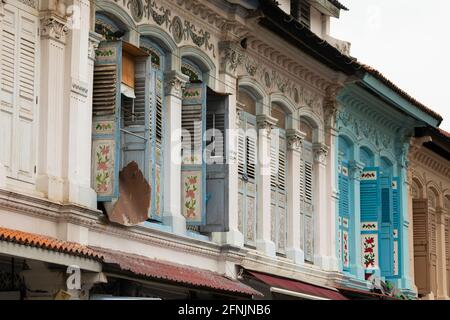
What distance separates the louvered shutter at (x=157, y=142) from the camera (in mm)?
17938

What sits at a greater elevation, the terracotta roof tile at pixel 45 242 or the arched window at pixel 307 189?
the arched window at pixel 307 189

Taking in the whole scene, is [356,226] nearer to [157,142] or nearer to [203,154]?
[203,154]

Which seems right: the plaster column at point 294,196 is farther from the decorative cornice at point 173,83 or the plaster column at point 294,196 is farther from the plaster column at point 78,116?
the plaster column at point 78,116

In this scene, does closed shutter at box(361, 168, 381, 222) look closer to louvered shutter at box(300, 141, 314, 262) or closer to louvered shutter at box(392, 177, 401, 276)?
louvered shutter at box(392, 177, 401, 276)

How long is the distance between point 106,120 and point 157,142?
1940 mm

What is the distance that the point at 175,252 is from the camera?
18500 millimetres

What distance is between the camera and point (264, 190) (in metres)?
21.7

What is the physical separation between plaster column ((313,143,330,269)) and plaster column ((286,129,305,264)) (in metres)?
→ 0.82

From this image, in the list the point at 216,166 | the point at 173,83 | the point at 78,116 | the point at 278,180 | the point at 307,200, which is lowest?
the point at 78,116

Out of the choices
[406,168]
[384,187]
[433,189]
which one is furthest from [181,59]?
[433,189]

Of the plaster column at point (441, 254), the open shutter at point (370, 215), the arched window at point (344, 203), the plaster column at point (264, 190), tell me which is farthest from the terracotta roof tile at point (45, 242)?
the plaster column at point (441, 254)

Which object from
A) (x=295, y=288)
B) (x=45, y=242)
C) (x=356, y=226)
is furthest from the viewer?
(x=356, y=226)

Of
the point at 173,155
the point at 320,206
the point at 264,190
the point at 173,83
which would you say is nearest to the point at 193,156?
the point at 173,155

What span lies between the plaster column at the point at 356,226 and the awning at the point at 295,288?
113 inches
